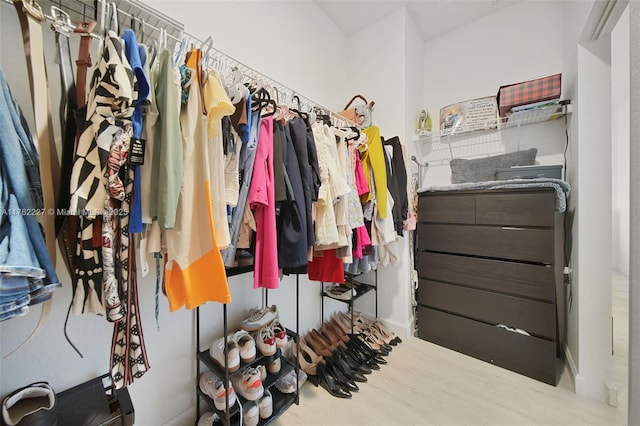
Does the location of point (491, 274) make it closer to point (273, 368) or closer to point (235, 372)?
point (273, 368)

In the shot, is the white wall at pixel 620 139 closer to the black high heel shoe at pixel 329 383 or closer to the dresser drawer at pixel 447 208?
the dresser drawer at pixel 447 208

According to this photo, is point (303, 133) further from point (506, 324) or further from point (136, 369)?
point (506, 324)

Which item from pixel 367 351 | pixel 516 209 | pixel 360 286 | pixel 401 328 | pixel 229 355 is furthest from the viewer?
pixel 360 286

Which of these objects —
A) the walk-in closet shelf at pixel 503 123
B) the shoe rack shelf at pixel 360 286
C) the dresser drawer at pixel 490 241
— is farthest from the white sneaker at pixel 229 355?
the walk-in closet shelf at pixel 503 123

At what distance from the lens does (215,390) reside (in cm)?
106

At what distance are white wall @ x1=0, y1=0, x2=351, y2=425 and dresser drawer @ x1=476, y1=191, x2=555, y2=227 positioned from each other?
4.57ft

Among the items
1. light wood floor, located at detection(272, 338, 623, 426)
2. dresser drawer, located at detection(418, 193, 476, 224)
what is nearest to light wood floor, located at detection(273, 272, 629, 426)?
light wood floor, located at detection(272, 338, 623, 426)

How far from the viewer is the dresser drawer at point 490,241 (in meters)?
1.48

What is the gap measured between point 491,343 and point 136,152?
2.26m

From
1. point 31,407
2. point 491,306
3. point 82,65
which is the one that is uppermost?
point 82,65

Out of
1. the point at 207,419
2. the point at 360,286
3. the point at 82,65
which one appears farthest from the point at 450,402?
the point at 82,65

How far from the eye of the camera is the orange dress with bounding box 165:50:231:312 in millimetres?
697

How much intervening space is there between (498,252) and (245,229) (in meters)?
1.71

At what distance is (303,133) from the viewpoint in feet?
3.43
